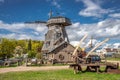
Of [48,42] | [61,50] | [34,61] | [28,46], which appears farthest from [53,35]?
[28,46]

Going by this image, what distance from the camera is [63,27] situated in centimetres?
5712

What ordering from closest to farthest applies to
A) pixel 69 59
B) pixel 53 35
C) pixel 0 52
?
pixel 69 59
pixel 53 35
pixel 0 52

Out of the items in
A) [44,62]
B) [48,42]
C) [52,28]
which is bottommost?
[44,62]

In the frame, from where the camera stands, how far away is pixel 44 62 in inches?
1615

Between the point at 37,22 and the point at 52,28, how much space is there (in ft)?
55.8

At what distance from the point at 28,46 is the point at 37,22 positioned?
28.4 metres

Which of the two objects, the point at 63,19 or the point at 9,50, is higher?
the point at 63,19

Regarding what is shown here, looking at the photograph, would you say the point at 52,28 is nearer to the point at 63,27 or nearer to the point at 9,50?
the point at 63,27

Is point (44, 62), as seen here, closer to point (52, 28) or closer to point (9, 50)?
point (52, 28)

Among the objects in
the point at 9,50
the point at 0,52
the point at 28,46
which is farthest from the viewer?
the point at 28,46

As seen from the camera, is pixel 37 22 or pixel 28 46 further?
pixel 28 46

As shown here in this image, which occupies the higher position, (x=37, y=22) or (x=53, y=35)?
(x=37, y=22)

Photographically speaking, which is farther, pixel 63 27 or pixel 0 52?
pixel 0 52

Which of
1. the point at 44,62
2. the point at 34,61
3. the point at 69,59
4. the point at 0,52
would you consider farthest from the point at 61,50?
the point at 0,52
